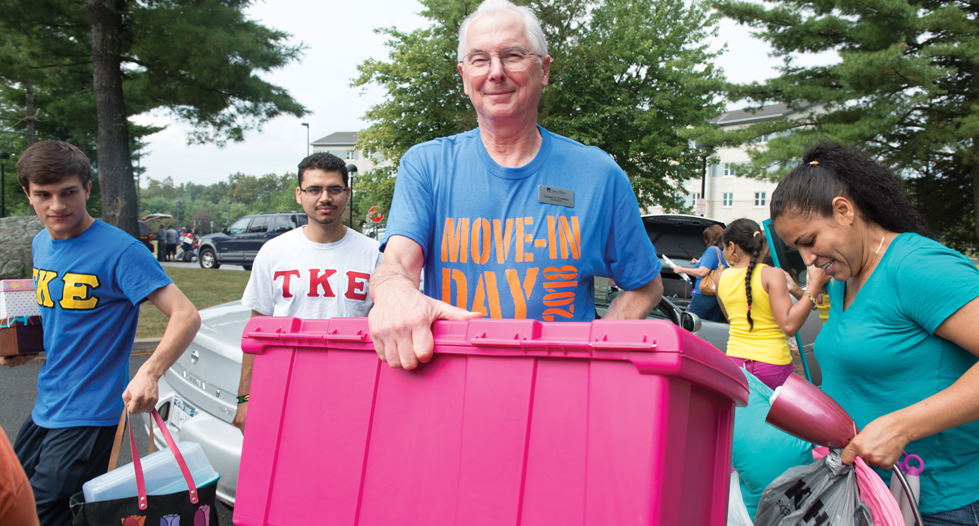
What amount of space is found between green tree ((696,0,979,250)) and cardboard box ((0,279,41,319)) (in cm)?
1409

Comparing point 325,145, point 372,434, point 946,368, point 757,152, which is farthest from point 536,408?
point 325,145

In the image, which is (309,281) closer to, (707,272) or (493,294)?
(493,294)

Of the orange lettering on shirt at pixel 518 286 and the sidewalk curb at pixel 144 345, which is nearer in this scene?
the orange lettering on shirt at pixel 518 286

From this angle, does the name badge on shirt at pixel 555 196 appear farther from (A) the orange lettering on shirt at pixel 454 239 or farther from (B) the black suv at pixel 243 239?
(B) the black suv at pixel 243 239

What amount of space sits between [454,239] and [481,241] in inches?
3.2

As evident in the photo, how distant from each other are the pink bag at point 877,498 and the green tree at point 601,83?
17642mm

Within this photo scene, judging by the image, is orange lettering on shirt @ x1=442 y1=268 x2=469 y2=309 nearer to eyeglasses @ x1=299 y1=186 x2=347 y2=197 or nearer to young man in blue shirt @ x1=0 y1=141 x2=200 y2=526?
young man in blue shirt @ x1=0 y1=141 x2=200 y2=526

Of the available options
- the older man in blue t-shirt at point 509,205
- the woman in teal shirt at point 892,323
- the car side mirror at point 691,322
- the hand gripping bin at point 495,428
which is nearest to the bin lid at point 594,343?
the hand gripping bin at point 495,428

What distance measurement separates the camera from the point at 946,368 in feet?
5.25

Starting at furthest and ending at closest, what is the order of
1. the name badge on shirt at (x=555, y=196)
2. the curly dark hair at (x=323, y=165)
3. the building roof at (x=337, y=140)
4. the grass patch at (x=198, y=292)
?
the building roof at (x=337, y=140) → the grass patch at (x=198, y=292) → the curly dark hair at (x=323, y=165) → the name badge on shirt at (x=555, y=196)

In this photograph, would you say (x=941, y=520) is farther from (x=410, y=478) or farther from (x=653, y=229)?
(x=653, y=229)

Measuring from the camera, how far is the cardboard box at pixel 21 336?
8.75ft

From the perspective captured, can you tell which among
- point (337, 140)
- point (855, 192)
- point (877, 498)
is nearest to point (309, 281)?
point (855, 192)

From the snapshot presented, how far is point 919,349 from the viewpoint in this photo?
1617 millimetres
